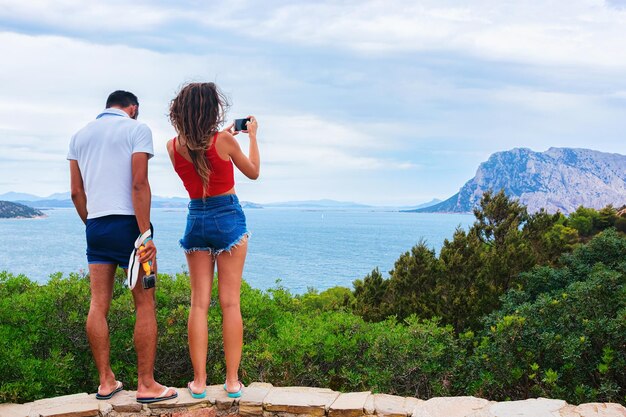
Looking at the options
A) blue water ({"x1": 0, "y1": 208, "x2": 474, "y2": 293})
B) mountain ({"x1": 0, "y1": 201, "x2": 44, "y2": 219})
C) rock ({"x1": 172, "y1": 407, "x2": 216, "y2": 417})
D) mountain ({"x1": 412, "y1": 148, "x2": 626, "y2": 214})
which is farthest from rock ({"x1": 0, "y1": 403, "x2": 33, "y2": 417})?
mountain ({"x1": 412, "y1": 148, "x2": 626, "y2": 214})

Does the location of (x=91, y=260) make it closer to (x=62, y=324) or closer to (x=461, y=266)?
(x=62, y=324)

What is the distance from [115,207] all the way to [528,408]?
3.07 metres

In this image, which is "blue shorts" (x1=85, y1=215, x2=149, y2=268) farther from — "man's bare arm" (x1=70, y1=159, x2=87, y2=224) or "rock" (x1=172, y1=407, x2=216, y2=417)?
"rock" (x1=172, y1=407, x2=216, y2=417)

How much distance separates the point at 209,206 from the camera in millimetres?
3959

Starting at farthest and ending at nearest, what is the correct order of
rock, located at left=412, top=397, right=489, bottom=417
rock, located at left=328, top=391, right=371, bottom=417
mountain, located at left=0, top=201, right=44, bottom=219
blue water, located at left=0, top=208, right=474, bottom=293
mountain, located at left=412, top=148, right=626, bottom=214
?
1. mountain, located at left=412, top=148, right=626, bottom=214
2. mountain, located at left=0, top=201, right=44, bottom=219
3. blue water, located at left=0, top=208, right=474, bottom=293
4. rock, located at left=328, top=391, right=371, bottom=417
5. rock, located at left=412, top=397, right=489, bottom=417

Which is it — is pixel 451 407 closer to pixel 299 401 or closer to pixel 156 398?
pixel 299 401

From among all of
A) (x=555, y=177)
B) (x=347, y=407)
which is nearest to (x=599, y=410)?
(x=347, y=407)

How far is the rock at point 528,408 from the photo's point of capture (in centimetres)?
379

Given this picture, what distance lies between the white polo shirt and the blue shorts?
54 mm

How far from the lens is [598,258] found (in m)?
8.39

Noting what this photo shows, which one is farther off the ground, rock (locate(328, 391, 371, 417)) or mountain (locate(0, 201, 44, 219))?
rock (locate(328, 391, 371, 417))

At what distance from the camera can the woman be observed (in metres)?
3.80

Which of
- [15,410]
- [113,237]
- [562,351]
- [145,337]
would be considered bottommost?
[15,410]

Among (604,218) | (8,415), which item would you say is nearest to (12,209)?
(604,218)
